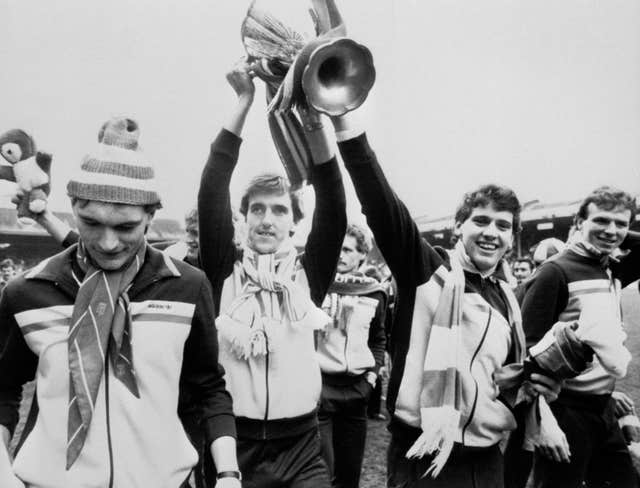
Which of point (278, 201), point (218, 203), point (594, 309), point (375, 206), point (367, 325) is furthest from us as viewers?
point (367, 325)

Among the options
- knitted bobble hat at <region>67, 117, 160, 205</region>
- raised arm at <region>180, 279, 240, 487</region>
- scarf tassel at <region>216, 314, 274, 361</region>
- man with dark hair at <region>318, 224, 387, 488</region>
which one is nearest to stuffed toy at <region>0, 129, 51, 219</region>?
knitted bobble hat at <region>67, 117, 160, 205</region>

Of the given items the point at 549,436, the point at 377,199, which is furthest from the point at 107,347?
the point at 549,436

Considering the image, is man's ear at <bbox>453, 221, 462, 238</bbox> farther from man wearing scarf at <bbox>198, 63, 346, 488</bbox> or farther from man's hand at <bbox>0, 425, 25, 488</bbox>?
man's hand at <bbox>0, 425, 25, 488</bbox>

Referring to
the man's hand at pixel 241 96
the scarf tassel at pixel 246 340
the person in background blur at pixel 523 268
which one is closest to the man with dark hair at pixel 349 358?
the scarf tassel at pixel 246 340

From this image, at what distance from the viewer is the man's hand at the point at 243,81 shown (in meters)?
2.22

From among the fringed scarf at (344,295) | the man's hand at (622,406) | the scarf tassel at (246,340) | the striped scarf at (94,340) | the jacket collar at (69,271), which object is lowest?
the man's hand at (622,406)

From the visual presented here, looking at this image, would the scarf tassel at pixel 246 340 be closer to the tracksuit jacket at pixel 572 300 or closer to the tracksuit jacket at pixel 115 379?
the tracksuit jacket at pixel 115 379

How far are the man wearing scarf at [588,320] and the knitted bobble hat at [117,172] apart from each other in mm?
1997

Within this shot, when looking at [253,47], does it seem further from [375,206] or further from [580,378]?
[580,378]

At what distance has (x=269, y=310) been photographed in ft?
7.63

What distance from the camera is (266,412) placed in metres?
2.19

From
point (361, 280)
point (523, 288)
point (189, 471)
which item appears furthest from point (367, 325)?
point (189, 471)

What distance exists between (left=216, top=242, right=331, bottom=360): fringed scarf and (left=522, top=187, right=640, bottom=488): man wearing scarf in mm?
1210

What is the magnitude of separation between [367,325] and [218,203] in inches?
88.9
